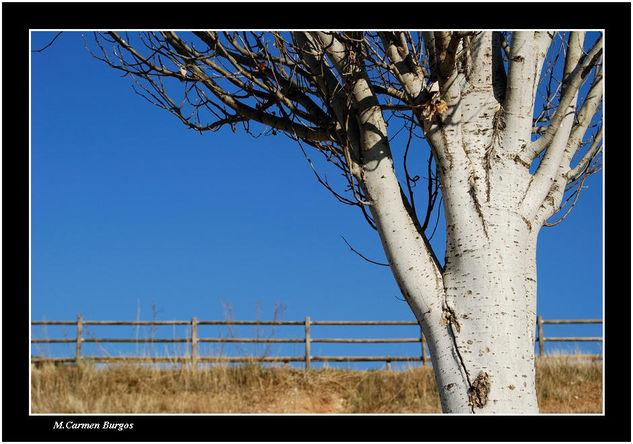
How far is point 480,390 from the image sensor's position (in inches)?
109

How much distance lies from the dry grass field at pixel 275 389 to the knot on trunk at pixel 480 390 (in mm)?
7036

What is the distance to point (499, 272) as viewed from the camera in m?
2.86

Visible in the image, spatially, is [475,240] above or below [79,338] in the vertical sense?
above

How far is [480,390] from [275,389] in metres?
7.89

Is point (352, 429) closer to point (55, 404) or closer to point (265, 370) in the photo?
point (55, 404)

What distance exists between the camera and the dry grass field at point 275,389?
952cm

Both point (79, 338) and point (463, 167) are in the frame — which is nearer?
point (463, 167)
